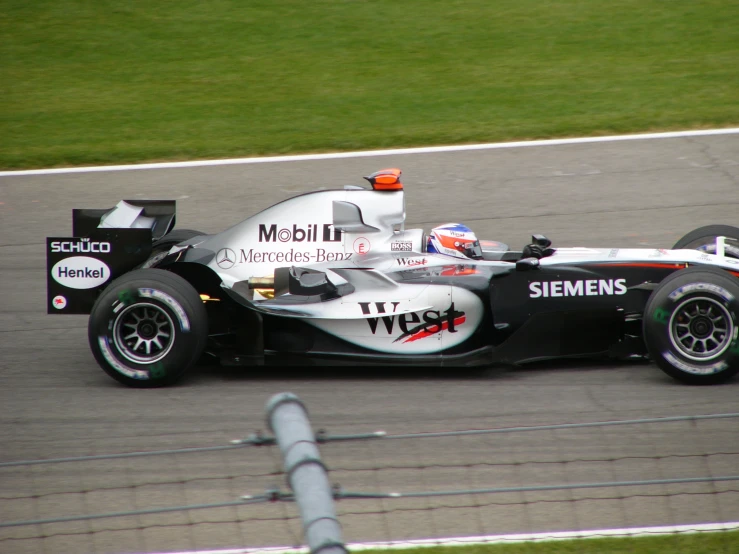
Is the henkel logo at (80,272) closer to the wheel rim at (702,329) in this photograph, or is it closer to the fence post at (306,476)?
the wheel rim at (702,329)

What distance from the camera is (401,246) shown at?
7.11m

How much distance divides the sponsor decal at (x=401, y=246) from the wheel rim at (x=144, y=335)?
1627 millimetres

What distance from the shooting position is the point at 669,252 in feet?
22.7

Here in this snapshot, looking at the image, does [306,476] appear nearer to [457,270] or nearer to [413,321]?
[413,321]

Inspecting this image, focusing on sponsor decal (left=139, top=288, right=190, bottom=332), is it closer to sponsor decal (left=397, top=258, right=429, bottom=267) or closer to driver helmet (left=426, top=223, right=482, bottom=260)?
sponsor decal (left=397, top=258, right=429, bottom=267)

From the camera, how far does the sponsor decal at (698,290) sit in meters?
6.25

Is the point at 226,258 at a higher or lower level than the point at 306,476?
higher

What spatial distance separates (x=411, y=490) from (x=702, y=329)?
2300 mm

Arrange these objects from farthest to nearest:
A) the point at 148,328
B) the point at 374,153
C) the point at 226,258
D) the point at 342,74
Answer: the point at 342,74 < the point at 374,153 < the point at 226,258 < the point at 148,328

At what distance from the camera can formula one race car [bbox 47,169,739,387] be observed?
6.36 metres

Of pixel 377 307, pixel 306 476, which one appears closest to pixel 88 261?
pixel 377 307

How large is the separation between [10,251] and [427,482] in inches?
240

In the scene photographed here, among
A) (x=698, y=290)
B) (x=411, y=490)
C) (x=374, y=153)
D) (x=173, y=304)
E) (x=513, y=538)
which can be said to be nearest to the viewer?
(x=513, y=538)

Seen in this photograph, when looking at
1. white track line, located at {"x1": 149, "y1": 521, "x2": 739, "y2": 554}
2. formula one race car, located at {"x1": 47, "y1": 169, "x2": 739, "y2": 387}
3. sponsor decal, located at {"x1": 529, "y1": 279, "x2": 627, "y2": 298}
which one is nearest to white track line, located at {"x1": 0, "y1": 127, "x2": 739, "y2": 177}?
formula one race car, located at {"x1": 47, "y1": 169, "x2": 739, "y2": 387}
